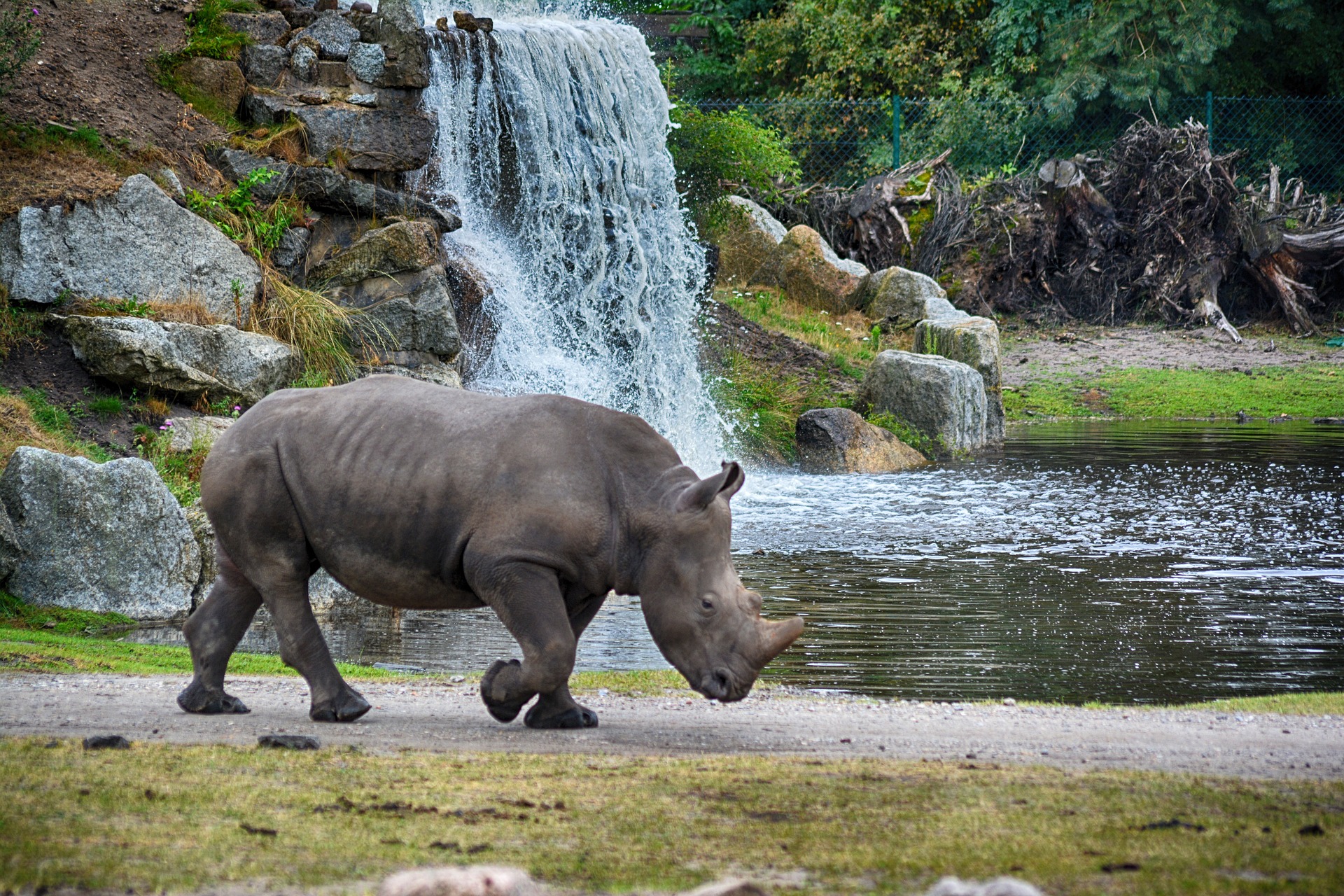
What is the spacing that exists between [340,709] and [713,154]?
19.6 meters

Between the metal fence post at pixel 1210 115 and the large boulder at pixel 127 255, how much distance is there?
24.2 metres

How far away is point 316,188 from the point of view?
1466 centimetres

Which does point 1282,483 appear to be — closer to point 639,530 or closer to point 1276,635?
point 1276,635

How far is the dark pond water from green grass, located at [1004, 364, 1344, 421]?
23.4 ft

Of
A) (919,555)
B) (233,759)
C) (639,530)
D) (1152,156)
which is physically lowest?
(919,555)

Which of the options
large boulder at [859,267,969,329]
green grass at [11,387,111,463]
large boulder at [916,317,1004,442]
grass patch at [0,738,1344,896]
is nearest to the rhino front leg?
grass patch at [0,738,1344,896]

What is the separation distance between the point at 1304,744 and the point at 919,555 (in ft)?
21.4

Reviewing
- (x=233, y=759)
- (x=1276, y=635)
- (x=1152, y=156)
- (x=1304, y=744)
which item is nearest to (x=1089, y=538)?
(x=1276, y=635)

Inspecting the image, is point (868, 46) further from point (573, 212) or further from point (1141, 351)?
point (573, 212)

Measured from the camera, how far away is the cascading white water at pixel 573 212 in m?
17.3

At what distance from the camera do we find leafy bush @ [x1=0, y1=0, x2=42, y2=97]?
44.5ft

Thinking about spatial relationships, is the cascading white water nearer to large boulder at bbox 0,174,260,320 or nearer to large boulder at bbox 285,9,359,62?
large boulder at bbox 285,9,359,62

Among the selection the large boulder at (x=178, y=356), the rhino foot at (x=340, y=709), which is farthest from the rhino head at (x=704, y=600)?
the large boulder at (x=178, y=356)

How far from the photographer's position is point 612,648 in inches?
356
